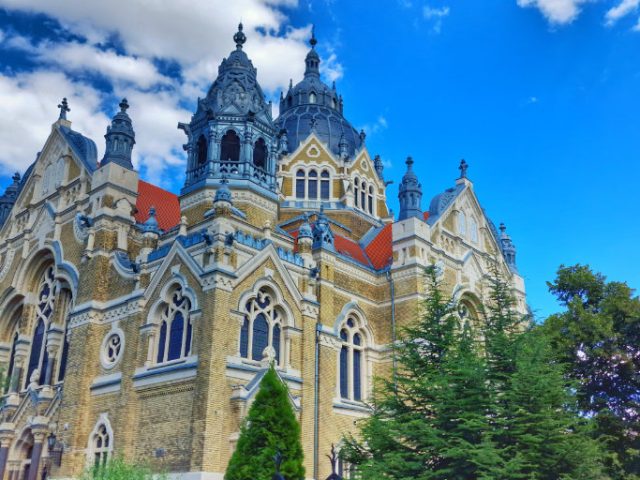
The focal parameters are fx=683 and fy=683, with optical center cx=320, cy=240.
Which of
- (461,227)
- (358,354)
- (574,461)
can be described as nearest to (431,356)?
(574,461)

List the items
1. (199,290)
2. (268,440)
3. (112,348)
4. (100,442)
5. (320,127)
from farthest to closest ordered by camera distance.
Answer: (320,127), (112,348), (100,442), (199,290), (268,440)

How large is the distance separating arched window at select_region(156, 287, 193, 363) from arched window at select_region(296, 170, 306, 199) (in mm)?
13702

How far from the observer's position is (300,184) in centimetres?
3566

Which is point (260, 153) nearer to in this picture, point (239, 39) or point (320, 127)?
point (239, 39)

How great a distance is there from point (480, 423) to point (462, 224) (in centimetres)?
1756

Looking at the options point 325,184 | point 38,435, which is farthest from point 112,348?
point 325,184

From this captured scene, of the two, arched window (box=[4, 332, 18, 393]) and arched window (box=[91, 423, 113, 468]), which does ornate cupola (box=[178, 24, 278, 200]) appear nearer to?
arched window (box=[91, 423, 113, 468])

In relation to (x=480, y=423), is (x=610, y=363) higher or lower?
higher

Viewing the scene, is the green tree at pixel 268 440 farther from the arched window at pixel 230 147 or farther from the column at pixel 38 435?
the arched window at pixel 230 147

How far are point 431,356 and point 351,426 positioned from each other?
7429 millimetres

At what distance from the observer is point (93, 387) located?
23875 millimetres

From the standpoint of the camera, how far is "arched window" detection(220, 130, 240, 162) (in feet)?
89.3

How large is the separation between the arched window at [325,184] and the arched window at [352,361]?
9.81m

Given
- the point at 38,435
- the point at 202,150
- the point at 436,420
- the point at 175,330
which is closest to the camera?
the point at 436,420
